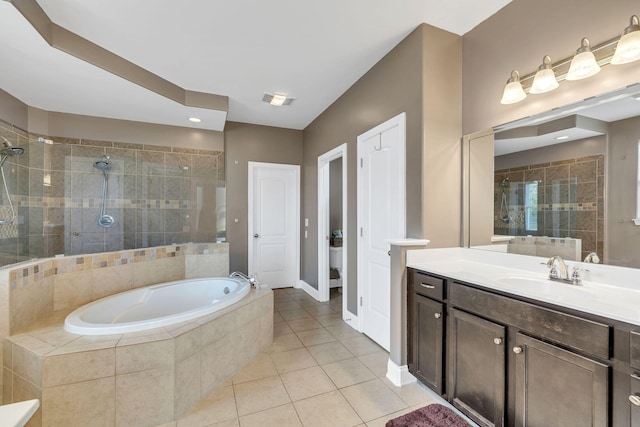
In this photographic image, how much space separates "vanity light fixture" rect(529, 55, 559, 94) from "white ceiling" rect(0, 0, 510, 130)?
24.4 inches

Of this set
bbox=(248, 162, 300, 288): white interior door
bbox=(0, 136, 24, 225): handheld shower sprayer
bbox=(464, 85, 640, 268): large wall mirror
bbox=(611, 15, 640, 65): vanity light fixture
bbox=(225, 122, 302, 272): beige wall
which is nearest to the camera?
bbox=(611, 15, 640, 65): vanity light fixture

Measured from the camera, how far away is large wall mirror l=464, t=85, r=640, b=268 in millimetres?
1396

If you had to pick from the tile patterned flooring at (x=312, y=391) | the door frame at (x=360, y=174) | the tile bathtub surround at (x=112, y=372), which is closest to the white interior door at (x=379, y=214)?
the door frame at (x=360, y=174)

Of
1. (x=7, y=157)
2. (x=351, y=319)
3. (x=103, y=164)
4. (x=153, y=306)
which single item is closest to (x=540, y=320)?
(x=351, y=319)

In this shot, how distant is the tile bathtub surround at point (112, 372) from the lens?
1.51 metres

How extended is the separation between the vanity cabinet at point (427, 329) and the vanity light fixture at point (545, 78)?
1.33m

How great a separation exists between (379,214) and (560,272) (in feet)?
4.38

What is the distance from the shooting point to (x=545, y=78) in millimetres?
1636

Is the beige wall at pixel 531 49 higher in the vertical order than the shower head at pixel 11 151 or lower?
higher

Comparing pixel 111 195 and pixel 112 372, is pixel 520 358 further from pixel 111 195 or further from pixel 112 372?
pixel 111 195

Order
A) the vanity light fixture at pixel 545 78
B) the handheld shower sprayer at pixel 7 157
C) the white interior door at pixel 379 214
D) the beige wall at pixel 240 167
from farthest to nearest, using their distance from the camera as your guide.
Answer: the beige wall at pixel 240 167 → the white interior door at pixel 379 214 → the handheld shower sprayer at pixel 7 157 → the vanity light fixture at pixel 545 78

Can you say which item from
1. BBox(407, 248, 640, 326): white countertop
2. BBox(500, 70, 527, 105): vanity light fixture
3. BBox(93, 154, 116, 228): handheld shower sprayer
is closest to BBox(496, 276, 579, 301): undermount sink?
BBox(407, 248, 640, 326): white countertop

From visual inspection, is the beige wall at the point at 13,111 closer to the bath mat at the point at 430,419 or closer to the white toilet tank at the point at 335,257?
the white toilet tank at the point at 335,257

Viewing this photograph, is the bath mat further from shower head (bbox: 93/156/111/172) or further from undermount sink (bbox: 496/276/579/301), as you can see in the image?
shower head (bbox: 93/156/111/172)
